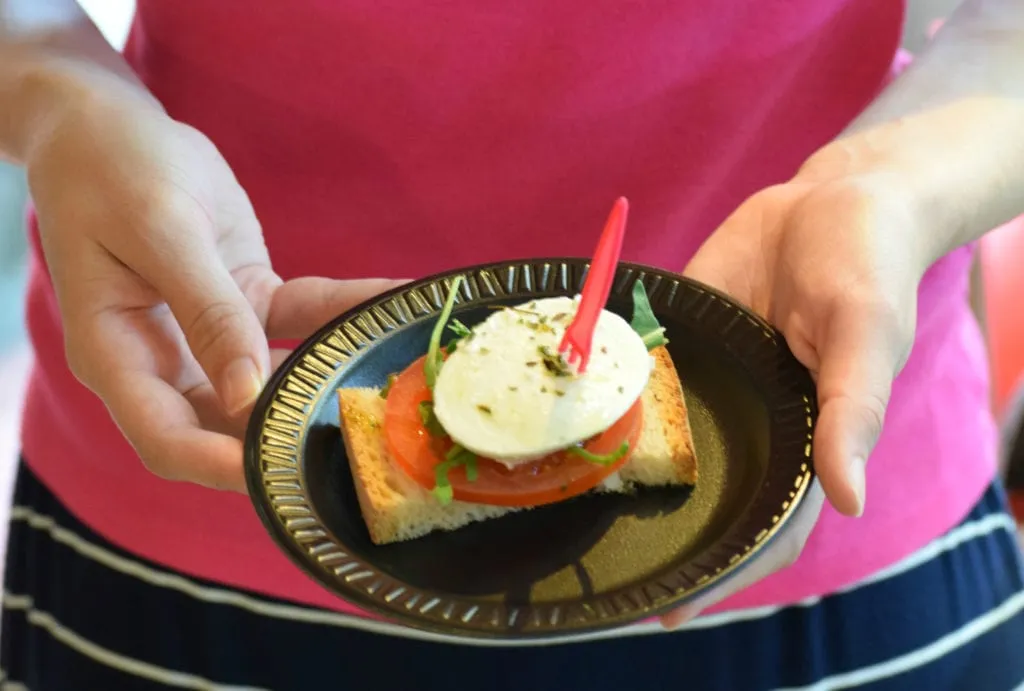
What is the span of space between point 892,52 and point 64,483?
4.07 ft

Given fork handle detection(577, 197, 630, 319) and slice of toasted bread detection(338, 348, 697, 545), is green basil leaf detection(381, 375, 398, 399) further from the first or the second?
fork handle detection(577, 197, 630, 319)

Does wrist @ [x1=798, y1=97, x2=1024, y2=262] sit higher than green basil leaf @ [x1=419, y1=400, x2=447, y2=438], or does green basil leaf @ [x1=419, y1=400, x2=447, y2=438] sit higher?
wrist @ [x1=798, y1=97, x2=1024, y2=262]

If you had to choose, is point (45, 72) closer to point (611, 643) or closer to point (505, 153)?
point (505, 153)

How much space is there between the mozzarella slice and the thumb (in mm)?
190

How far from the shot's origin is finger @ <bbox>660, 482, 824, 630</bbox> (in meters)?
0.82

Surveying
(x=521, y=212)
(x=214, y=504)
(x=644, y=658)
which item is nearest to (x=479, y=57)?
(x=521, y=212)

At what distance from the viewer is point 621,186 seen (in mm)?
1227

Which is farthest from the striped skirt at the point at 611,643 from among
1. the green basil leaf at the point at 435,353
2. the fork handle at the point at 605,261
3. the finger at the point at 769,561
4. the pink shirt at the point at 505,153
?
the fork handle at the point at 605,261

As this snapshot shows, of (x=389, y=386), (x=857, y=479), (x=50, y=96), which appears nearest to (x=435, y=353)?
(x=389, y=386)

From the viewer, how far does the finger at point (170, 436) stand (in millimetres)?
897

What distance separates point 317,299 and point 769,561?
588mm

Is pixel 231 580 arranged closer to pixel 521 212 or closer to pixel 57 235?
pixel 57 235

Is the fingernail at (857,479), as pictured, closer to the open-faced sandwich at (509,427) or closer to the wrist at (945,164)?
the open-faced sandwich at (509,427)

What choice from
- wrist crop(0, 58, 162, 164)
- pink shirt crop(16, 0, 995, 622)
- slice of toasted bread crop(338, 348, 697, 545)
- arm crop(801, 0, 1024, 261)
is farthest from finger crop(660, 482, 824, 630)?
wrist crop(0, 58, 162, 164)
